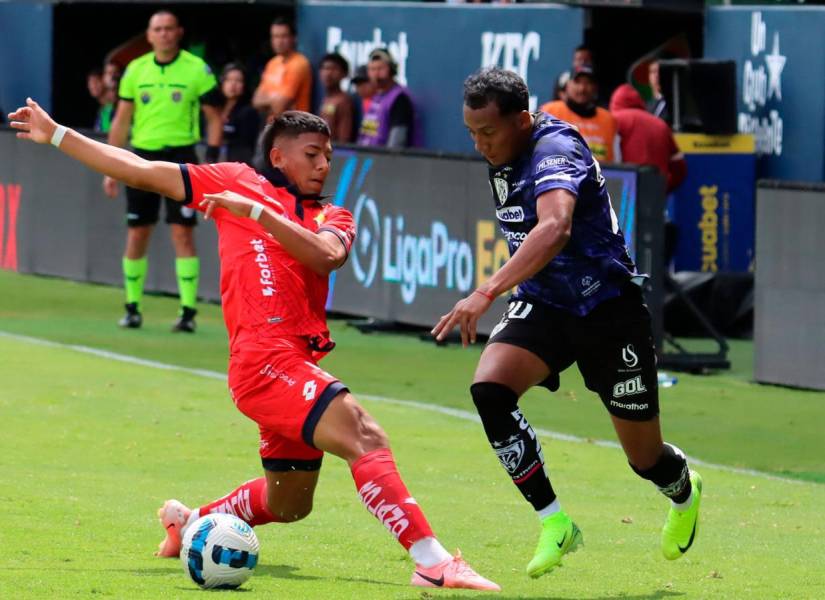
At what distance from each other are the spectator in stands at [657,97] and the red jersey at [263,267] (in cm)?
1095

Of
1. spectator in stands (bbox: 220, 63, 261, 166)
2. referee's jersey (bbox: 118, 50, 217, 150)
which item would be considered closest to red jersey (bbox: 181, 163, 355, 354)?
referee's jersey (bbox: 118, 50, 217, 150)

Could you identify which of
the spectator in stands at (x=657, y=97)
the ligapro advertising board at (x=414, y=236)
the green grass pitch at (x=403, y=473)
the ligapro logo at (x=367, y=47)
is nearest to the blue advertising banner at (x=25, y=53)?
the ligapro logo at (x=367, y=47)

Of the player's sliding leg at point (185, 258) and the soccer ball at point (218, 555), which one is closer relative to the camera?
the soccer ball at point (218, 555)

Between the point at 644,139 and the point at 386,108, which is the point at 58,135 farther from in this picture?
the point at 386,108

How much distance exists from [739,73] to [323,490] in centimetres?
950

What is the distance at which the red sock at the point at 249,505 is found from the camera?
7297 millimetres

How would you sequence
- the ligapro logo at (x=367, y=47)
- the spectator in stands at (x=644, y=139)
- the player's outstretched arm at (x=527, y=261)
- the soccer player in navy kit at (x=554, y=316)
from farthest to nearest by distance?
the ligapro logo at (x=367, y=47), the spectator in stands at (x=644, y=139), the soccer player in navy kit at (x=554, y=316), the player's outstretched arm at (x=527, y=261)

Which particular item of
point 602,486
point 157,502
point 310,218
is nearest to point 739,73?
point 602,486

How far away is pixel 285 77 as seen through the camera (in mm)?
19719

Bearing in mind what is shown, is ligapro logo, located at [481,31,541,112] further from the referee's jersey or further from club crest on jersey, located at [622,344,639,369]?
club crest on jersey, located at [622,344,639,369]

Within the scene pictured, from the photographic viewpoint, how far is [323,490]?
952 centimetres

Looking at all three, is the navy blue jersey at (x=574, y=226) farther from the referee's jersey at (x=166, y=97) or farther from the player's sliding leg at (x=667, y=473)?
the referee's jersey at (x=166, y=97)

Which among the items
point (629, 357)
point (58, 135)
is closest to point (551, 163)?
point (629, 357)

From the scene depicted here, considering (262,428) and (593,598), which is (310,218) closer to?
(262,428)
